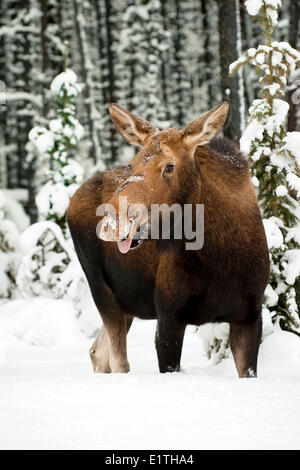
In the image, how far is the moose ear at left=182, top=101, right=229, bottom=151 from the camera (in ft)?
16.7

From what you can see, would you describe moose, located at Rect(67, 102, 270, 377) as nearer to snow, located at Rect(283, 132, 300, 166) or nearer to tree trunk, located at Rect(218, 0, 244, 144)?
snow, located at Rect(283, 132, 300, 166)

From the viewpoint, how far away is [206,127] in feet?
16.9

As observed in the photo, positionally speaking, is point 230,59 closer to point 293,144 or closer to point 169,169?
point 293,144

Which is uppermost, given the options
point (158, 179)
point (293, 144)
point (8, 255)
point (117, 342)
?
point (158, 179)

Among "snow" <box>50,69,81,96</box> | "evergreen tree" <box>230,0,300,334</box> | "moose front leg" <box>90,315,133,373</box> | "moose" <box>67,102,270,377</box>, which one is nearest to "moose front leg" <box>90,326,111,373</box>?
"moose front leg" <box>90,315,133,373</box>

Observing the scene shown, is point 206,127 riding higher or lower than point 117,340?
higher

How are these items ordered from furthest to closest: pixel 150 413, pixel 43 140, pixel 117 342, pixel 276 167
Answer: pixel 43 140 → pixel 276 167 → pixel 117 342 → pixel 150 413

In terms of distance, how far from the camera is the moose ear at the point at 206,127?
5.08 m

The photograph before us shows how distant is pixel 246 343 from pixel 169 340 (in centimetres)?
68

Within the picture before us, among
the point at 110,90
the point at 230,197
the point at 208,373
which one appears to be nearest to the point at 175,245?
the point at 230,197

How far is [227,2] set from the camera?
11.6 meters

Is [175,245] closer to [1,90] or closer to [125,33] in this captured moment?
[1,90]

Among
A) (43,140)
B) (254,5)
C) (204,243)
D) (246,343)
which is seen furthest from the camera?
(43,140)

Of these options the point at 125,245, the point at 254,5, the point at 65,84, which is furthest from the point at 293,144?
the point at 65,84
